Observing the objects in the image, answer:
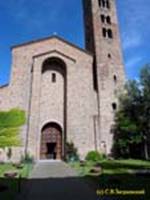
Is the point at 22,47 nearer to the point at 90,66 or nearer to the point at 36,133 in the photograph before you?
the point at 90,66

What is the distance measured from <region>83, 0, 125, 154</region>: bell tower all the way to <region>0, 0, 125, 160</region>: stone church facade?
0.33 ft

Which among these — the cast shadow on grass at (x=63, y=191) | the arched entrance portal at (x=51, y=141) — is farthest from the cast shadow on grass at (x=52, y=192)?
the arched entrance portal at (x=51, y=141)

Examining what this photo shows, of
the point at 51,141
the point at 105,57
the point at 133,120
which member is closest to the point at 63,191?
the point at 51,141

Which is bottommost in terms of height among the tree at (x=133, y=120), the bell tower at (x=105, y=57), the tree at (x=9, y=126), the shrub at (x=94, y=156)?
the shrub at (x=94, y=156)

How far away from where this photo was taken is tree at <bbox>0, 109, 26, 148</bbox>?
10048 mm

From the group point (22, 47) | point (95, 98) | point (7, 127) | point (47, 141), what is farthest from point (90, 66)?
point (7, 127)

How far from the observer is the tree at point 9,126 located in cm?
1005

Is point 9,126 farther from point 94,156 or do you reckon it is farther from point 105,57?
point 105,57

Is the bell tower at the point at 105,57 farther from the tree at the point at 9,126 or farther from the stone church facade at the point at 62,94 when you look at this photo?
the tree at the point at 9,126

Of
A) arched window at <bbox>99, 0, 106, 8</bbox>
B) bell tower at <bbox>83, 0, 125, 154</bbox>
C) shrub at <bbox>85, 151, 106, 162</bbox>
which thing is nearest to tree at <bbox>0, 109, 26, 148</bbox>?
shrub at <bbox>85, 151, 106, 162</bbox>

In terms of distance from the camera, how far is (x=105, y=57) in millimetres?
32375

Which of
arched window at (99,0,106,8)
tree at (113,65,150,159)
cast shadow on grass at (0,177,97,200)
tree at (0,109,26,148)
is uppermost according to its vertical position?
arched window at (99,0,106,8)

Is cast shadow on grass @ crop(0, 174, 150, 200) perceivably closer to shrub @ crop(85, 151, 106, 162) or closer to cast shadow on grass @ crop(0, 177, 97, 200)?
cast shadow on grass @ crop(0, 177, 97, 200)

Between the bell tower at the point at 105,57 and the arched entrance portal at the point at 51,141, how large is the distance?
4578 mm
